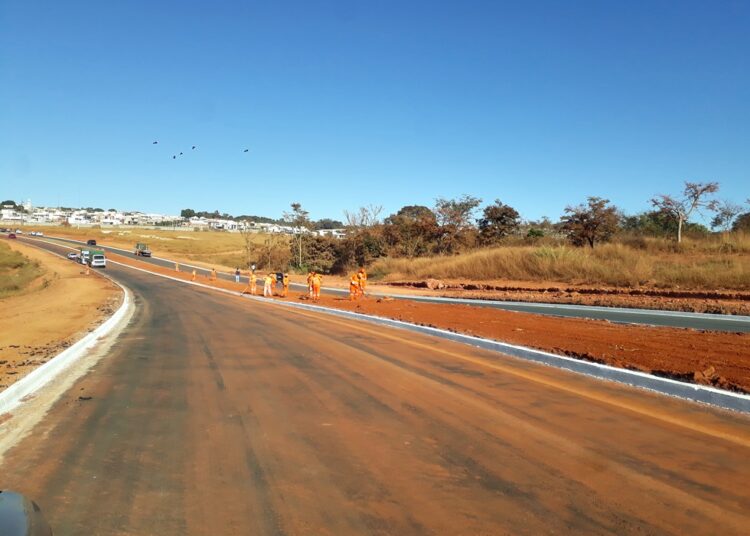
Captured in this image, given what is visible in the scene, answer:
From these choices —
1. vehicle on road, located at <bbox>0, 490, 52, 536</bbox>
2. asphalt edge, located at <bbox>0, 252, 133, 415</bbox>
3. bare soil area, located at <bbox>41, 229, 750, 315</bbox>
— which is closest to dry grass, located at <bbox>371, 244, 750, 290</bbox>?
bare soil area, located at <bbox>41, 229, 750, 315</bbox>

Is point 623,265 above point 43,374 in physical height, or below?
above

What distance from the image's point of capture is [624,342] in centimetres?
1247

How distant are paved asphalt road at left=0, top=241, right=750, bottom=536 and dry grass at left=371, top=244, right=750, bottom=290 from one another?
21.4 m

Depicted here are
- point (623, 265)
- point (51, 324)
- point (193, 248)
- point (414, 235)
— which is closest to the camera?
point (51, 324)

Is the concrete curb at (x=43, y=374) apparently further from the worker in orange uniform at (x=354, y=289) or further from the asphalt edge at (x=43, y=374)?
the worker in orange uniform at (x=354, y=289)

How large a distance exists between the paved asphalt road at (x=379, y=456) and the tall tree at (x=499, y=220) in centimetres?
4800

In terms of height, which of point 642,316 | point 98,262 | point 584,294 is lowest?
point 98,262

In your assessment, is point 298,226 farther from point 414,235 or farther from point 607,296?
point 607,296

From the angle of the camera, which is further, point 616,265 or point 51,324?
point 616,265

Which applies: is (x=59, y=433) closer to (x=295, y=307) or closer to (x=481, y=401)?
(x=481, y=401)

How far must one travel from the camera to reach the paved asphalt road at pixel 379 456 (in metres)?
4.15

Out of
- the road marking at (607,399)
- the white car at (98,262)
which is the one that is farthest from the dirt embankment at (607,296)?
the white car at (98,262)

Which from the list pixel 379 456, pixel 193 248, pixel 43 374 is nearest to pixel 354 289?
pixel 43 374

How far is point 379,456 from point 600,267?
97.9 ft
